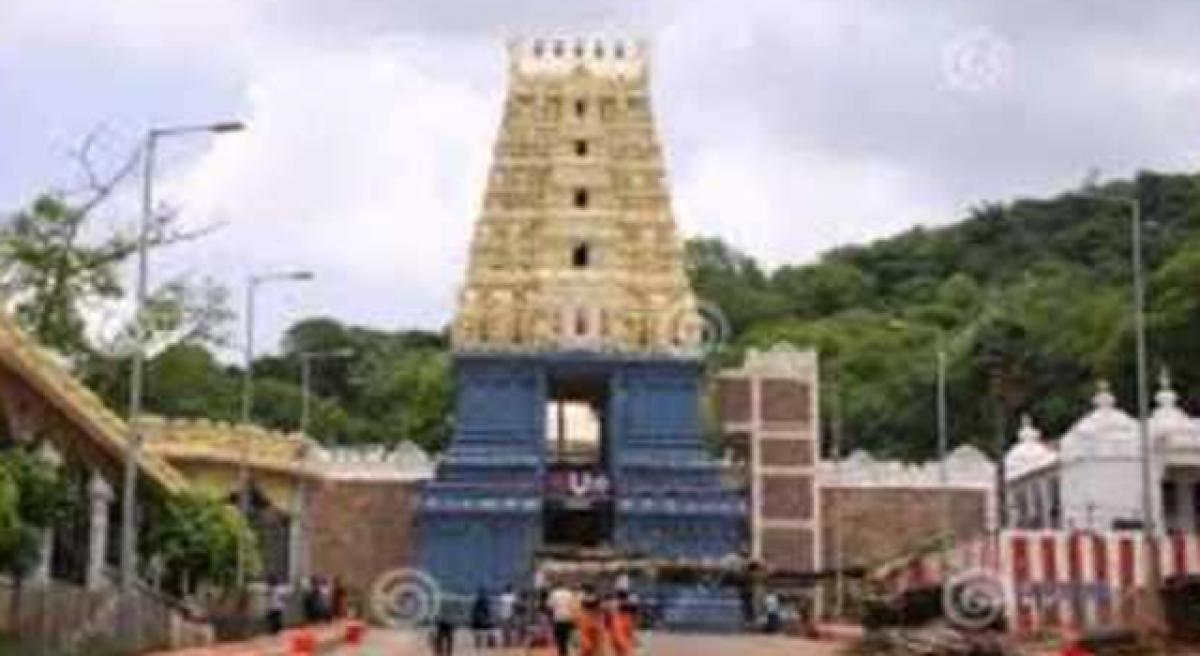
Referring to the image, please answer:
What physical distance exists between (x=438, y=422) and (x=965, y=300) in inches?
1273

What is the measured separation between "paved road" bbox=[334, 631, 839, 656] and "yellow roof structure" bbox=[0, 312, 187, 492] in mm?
6155

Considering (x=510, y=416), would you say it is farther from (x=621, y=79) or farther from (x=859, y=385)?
(x=859, y=385)

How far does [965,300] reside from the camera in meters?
124

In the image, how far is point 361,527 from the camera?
260 ft

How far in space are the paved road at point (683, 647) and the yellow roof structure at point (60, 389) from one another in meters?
6.15

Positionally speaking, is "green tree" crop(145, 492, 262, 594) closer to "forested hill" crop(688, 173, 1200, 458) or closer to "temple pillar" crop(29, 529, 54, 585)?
"temple pillar" crop(29, 529, 54, 585)

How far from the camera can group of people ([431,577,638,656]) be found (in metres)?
35.7

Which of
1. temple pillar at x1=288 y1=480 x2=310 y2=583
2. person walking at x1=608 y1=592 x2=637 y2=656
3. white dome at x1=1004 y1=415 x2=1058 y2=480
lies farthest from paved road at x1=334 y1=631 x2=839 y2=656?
white dome at x1=1004 y1=415 x2=1058 y2=480

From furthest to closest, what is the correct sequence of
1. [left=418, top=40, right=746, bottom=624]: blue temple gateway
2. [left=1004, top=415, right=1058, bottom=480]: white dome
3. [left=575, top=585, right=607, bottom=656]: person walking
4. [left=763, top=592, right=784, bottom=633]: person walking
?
[left=418, top=40, right=746, bottom=624]: blue temple gateway → [left=1004, top=415, right=1058, bottom=480]: white dome → [left=763, top=592, right=784, bottom=633]: person walking → [left=575, top=585, right=607, bottom=656]: person walking

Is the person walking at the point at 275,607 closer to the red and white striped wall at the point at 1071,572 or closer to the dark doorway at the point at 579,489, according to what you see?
the dark doorway at the point at 579,489

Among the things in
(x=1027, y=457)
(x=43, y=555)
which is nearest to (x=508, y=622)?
(x=43, y=555)

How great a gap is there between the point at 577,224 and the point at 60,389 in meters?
38.4

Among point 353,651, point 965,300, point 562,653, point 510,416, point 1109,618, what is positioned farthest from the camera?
point 965,300

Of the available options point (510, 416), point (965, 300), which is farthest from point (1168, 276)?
point (965, 300)
